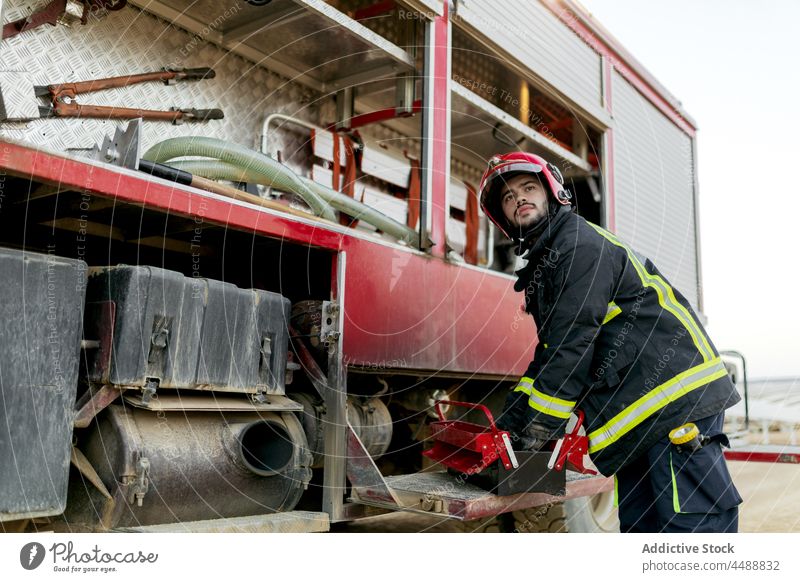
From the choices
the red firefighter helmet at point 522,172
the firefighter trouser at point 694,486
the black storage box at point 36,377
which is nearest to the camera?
the black storage box at point 36,377

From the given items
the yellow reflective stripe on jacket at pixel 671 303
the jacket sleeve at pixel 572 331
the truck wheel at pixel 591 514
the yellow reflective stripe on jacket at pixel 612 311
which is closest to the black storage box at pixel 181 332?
the jacket sleeve at pixel 572 331

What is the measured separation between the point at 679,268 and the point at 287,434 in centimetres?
481

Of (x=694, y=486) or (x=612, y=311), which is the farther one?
(x=612, y=311)

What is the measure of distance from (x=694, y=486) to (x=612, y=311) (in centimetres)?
69

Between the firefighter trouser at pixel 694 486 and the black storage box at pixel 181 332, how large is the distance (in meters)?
1.45

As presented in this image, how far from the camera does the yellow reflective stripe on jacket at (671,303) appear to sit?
2.82 metres

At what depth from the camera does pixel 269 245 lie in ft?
10.7

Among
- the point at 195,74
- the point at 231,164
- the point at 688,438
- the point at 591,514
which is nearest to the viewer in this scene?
the point at 688,438

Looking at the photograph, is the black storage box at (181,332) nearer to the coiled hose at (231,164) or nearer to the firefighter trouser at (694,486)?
the coiled hose at (231,164)

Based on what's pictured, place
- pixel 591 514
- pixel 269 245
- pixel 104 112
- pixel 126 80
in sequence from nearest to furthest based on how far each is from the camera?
pixel 269 245 → pixel 104 112 → pixel 126 80 → pixel 591 514

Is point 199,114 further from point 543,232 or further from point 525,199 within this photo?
point 543,232

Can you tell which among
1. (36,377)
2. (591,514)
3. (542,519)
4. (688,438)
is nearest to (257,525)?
(36,377)
